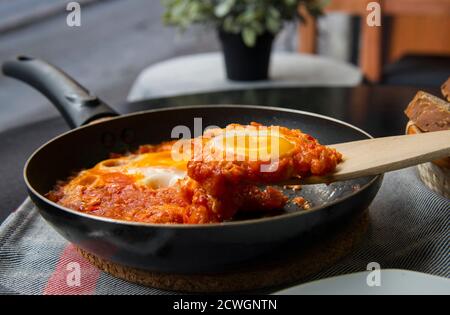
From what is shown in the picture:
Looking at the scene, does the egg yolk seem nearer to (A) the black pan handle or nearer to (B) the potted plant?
(A) the black pan handle

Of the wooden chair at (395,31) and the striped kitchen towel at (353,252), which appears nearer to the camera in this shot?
the striped kitchen towel at (353,252)

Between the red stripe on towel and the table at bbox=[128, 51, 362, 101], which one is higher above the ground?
the red stripe on towel

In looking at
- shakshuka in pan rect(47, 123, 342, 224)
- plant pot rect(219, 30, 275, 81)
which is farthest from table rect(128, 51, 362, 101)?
shakshuka in pan rect(47, 123, 342, 224)

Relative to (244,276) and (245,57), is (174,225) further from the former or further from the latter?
(245,57)

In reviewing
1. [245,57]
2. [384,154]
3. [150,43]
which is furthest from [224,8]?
[150,43]

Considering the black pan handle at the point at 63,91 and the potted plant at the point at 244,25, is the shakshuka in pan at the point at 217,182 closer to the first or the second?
the black pan handle at the point at 63,91

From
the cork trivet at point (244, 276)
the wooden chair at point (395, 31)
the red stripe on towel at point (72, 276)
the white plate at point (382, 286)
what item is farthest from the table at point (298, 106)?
the wooden chair at point (395, 31)

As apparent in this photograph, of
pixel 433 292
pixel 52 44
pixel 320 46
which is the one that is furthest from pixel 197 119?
pixel 52 44
